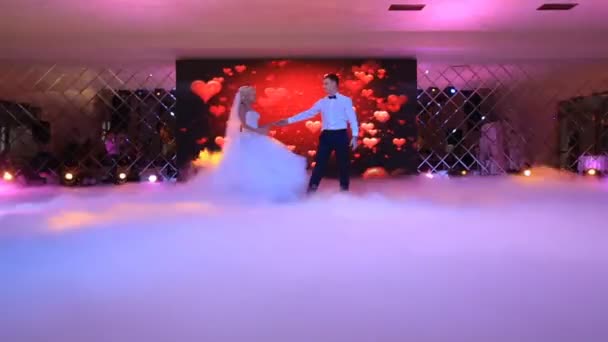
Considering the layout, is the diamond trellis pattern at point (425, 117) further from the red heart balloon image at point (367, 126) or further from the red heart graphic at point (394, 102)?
the red heart balloon image at point (367, 126)

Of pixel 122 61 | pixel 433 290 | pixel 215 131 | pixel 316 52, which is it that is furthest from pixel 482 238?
pixel 122 61

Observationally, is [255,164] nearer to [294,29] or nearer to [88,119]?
[294,29]

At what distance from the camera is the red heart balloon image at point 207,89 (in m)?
5.57

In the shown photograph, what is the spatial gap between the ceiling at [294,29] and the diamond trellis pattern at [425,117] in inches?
43.2

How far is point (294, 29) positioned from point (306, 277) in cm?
342

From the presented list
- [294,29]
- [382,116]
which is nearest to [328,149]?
[294,29]

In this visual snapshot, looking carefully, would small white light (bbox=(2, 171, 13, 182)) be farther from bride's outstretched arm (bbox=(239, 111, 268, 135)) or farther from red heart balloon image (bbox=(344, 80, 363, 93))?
red heart balloon image (bbox=(344, 80, 363, 93))

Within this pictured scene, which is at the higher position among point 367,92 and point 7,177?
point 367,92

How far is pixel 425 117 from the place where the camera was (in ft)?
25.5

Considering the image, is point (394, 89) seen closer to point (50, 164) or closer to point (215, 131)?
point (215, 131)

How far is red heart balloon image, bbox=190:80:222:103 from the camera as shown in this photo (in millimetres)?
5570

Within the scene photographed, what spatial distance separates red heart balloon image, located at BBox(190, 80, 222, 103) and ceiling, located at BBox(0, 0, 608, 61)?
1.13ft

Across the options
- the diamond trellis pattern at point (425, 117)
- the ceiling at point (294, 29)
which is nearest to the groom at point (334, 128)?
the ceiling at point (294, 29)

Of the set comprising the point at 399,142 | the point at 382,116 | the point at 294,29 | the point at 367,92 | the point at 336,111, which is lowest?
the point at 399,142
